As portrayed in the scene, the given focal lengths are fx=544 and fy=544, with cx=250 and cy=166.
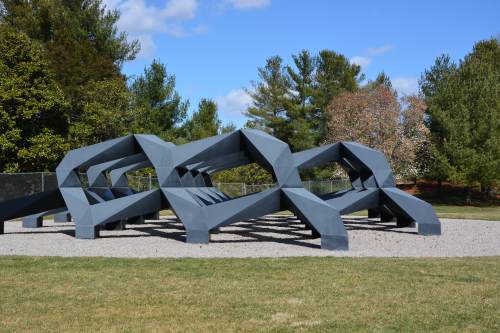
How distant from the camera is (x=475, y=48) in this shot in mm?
53438

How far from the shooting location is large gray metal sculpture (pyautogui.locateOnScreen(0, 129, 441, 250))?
1352 centimetres

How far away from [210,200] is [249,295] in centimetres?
969

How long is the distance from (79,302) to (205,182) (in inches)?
621

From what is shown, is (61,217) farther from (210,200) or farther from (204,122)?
(204,122)

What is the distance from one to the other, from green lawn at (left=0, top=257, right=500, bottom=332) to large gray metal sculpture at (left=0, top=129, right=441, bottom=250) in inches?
132

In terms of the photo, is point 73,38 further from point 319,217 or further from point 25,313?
point 25,313

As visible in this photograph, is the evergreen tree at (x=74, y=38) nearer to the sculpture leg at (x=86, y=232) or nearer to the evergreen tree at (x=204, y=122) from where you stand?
the evergreen tree at (x=204, y=122)

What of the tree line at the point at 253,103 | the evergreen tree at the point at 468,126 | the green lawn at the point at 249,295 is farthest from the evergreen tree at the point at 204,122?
the green lawn at the point at 249,295

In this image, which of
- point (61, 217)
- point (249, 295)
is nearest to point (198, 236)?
point (249, 295)

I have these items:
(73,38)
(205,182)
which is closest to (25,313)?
(205,182)

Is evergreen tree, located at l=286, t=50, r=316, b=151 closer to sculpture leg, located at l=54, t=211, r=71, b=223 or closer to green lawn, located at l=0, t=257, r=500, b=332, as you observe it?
sculpture leg, located at l=54, t=211, r=71, b=223

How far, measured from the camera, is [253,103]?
5131cm

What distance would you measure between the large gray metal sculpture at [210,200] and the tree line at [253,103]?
15880 mm

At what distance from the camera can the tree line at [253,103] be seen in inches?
1195
